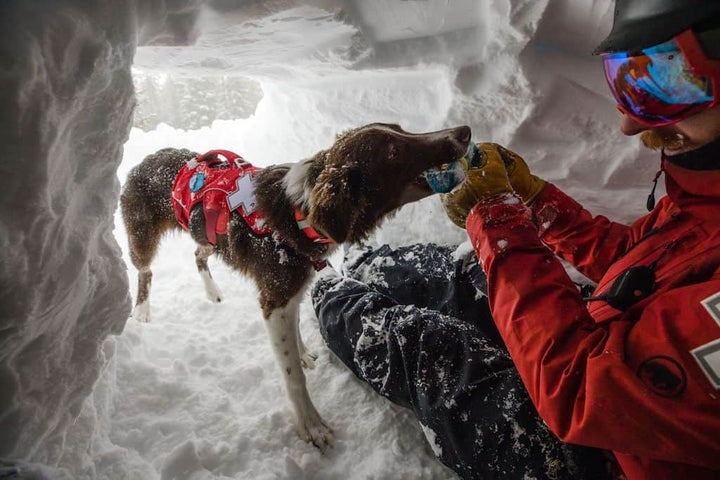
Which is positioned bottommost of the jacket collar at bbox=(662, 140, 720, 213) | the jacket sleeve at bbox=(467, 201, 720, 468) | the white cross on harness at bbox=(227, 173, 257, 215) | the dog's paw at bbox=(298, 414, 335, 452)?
the dog's paw at bbox=(298, 414, 335, 452)

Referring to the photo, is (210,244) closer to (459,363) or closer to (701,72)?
(459,363)

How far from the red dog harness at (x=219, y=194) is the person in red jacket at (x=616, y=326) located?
3.19 feet

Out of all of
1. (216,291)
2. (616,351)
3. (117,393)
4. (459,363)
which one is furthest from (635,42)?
(216,291)

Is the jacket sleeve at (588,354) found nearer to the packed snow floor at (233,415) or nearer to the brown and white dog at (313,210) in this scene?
the brown and white dog at (313,210)

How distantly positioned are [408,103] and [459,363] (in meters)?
2.87

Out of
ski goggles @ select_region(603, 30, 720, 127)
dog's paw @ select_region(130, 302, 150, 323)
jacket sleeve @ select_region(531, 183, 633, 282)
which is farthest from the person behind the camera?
dog's paw @ select_region(130, 302, 150, 323)

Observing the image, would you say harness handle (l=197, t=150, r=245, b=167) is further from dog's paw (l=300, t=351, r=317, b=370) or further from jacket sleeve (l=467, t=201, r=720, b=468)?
jacket sleeve (l=467, t=201, r=720, b=468)

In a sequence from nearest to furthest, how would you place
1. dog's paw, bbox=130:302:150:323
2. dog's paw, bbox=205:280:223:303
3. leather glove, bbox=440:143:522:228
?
leather glove, bbox=440:143:522:228, dog's paw, bbox=130:302:150:323, dog's paw, bbox=205:280:223:303

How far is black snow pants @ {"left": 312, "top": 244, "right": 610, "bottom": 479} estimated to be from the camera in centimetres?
158

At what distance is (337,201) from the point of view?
75.9 inches

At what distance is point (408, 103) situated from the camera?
391 centimetres

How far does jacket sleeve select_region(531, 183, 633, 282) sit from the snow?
60 centimetres

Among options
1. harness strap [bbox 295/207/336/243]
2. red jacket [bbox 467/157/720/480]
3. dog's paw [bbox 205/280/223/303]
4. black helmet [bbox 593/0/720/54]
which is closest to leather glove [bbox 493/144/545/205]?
red jacket [bbox 467/157/720/480]

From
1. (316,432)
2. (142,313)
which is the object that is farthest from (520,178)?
(142,313)
